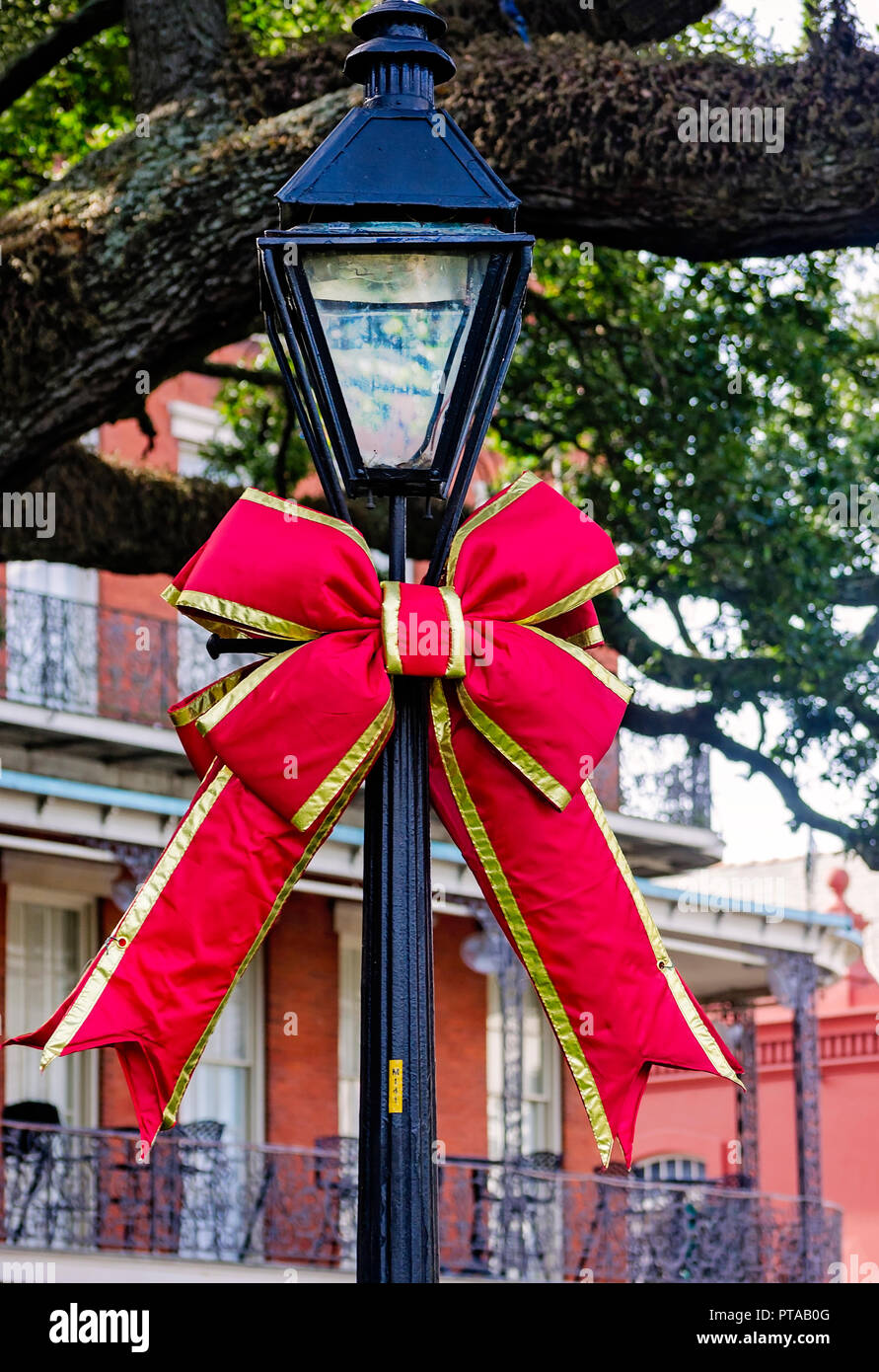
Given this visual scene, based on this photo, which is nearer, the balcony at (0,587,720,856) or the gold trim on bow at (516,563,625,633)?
the gold trim on bow at (516,563,625,633)

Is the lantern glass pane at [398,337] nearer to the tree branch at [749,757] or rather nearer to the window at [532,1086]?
the tree branch at [749,757]

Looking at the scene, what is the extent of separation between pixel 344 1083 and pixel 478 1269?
284cm

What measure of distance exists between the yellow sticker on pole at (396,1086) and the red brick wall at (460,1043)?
1610 centimetres

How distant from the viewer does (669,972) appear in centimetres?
395

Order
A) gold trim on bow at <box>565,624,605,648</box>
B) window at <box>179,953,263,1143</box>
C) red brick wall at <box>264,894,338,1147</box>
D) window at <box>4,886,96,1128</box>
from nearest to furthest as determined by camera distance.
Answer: gold trim on bow at <box>565,624,605,648</box>
window at <box>4,886,96,1128</box>
window at <box>179,953,263,1143</box>
red brick wall at <box>264,894,338,1147</box>

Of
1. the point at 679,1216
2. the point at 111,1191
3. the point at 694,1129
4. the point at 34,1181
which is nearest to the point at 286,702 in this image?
the point at 34,1181

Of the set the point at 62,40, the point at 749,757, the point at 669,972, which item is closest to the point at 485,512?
the point at 669,972

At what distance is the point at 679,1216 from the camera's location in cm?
1816

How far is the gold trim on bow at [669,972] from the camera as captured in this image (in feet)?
12.7

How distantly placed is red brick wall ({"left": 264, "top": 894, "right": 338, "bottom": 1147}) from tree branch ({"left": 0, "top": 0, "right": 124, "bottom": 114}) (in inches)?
377

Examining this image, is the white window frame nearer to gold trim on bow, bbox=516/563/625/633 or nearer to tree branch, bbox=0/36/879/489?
tree branch, bbox=0/36/879/489

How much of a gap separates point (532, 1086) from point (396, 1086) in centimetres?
1758

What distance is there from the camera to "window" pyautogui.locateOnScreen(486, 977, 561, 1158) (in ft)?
66.6

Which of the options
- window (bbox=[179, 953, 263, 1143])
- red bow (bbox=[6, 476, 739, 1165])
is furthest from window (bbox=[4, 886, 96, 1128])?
red bow (bbox=[6, 476, 739, 1165])
